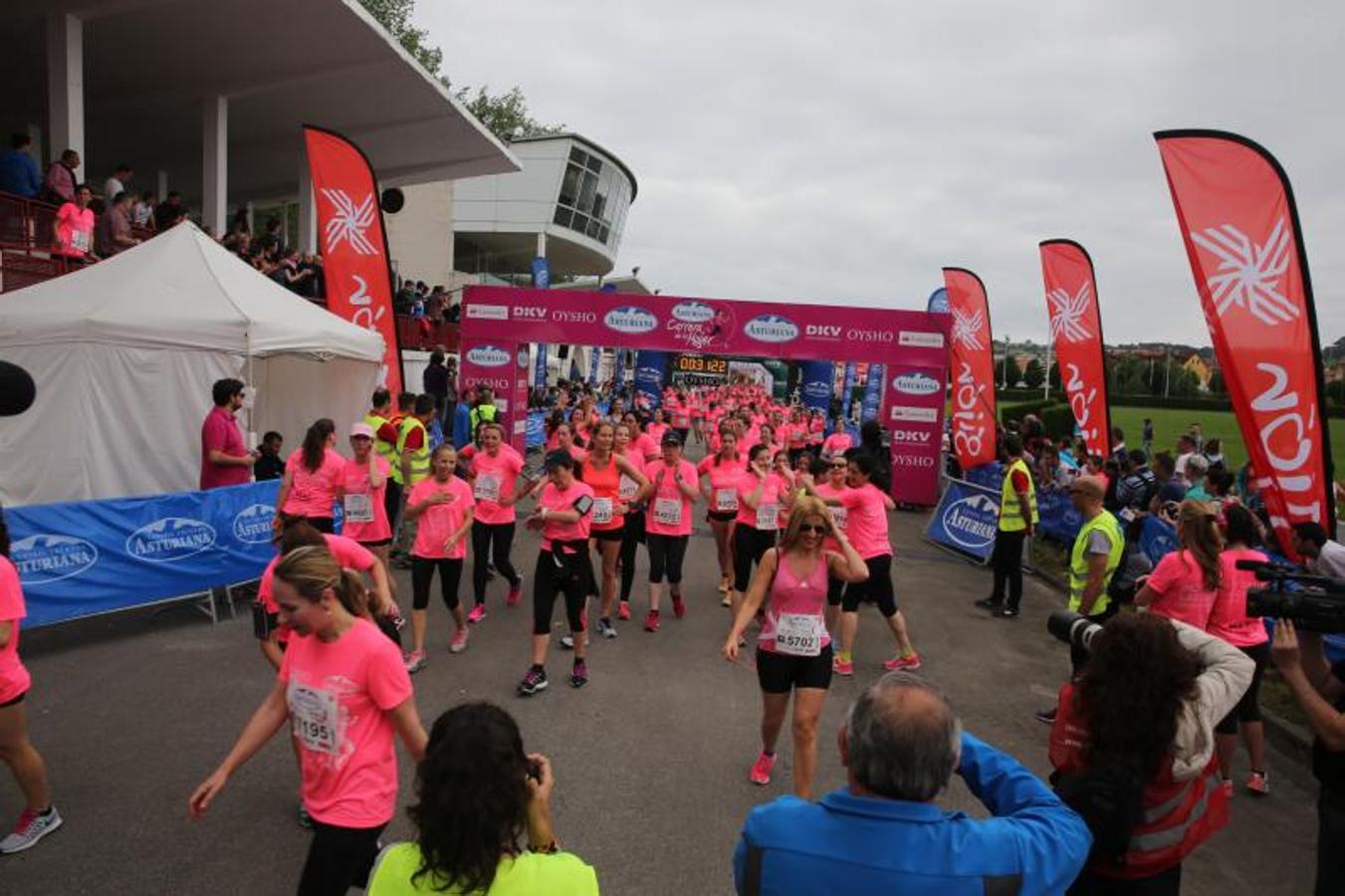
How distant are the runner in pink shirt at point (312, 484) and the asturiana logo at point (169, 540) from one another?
1091mm

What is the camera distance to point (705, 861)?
373 cm

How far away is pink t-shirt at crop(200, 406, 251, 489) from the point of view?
25.1ft

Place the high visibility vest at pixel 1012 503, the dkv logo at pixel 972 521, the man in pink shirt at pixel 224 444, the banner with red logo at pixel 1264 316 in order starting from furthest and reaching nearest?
1. the dkv logo at pixel 972 521
2. the high visibility vest at pixel 1012 503
3. the man in pink shirt at pixel 224 444
4. the banner with red logo at pixel 1264 316

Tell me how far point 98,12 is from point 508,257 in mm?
37707

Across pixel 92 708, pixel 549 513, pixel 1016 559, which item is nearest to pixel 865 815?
pixel 549 513

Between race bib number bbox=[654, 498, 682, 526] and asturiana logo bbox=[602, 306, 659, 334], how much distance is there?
9.49m

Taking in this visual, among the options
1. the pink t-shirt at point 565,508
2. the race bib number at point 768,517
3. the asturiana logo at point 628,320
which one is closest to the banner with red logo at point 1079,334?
the race bib number at point 768,517

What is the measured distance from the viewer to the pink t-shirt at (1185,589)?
4.25 metres

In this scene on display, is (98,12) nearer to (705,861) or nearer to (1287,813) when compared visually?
(705,861)

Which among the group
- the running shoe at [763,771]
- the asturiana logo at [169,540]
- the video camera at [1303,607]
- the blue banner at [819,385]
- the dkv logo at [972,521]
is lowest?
the running shoe at [763,771]

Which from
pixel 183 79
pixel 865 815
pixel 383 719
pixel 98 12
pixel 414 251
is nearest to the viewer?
pixel 865 815

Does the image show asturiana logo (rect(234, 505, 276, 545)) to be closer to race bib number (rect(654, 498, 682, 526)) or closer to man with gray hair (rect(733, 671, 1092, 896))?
race bib number (rect(654, 498, 682, 526))

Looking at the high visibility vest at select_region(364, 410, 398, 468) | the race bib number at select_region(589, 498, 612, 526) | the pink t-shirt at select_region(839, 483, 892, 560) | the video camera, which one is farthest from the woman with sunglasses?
the high visibility vest at select_region(364, 410, 398, 468)

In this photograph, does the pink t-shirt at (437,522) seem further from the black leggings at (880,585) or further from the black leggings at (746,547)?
the black leggings at (880,585)
